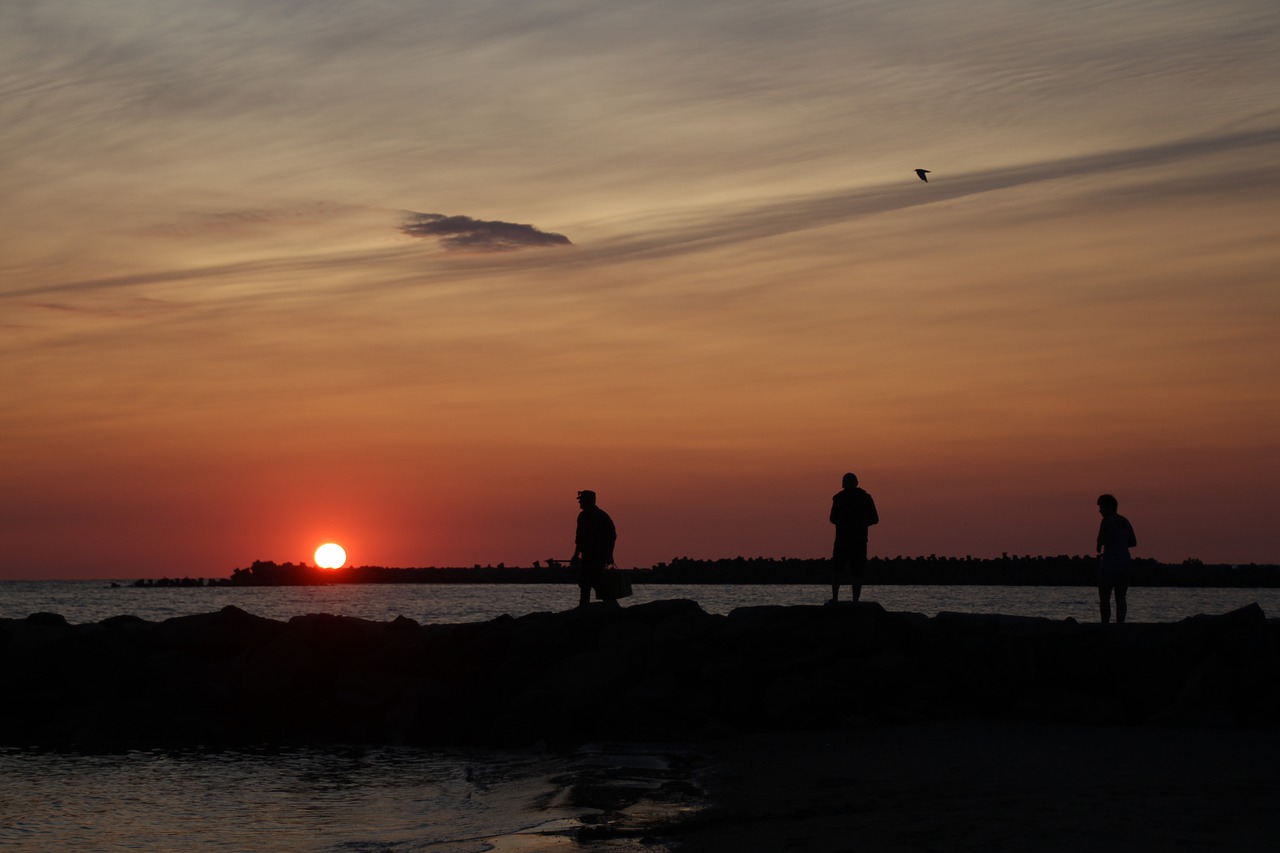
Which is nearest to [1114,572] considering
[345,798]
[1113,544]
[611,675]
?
[1113,544]

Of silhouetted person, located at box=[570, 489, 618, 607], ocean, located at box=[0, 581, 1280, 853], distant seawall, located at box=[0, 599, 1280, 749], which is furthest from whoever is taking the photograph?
silhouetted person, located at box=[570, 489, 618, 607]

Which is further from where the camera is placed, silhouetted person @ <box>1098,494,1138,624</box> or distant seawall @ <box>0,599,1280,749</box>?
silhouetted person @ <box>1098,494,1138,624</box>

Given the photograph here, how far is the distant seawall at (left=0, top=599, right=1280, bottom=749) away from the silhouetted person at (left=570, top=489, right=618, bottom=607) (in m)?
0.87

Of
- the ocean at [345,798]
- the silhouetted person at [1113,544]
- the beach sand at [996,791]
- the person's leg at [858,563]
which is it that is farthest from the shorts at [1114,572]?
the ocean at [345,798]

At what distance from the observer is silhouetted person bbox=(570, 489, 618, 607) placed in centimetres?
1773

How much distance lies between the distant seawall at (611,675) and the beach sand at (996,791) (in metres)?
1.04

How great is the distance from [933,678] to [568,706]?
4529mm

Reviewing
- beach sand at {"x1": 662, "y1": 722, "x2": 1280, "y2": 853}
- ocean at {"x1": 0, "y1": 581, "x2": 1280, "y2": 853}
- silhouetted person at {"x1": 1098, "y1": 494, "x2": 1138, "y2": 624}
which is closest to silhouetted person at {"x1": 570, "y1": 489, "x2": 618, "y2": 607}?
ocean at {"x1": 0, "y1": 581, "x2": 1280, "y2": 853}

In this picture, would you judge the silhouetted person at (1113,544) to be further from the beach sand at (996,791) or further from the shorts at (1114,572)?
the beach sand at (996,791)

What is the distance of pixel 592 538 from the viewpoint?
17828mm

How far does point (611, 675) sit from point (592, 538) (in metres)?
2.02

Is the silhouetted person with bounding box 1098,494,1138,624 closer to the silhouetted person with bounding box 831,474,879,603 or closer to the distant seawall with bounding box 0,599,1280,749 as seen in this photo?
the distant seawall with bounding box 0,599,1280,749

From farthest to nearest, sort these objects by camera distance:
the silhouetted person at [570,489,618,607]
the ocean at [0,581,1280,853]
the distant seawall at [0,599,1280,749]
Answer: the silhouetted person at [570,489,618,607], the distant seawall at [0,599,1280,749], the ocean at [0,581,1280,853]

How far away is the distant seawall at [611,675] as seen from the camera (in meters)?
15.4
